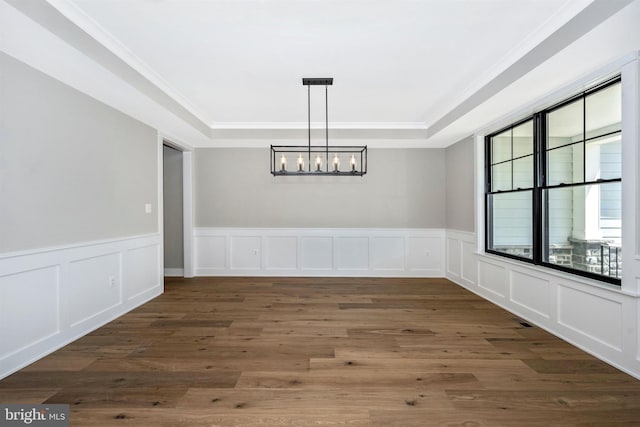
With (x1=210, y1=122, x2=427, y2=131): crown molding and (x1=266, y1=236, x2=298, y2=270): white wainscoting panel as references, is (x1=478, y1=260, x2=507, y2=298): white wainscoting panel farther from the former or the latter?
(x1=266, y1=236, x2=298, y2=270): white wainscoting panel

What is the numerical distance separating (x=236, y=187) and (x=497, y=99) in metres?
4.23

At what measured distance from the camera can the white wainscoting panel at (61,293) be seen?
7.63 ft

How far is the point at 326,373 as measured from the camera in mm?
2334

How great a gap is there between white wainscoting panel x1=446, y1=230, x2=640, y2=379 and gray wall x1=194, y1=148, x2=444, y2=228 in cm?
157

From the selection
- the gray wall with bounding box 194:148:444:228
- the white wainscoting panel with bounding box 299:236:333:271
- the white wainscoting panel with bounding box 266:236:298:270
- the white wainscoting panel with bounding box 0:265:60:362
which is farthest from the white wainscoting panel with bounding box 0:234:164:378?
the white wainscoting panel with bounding box 299:236:333:271

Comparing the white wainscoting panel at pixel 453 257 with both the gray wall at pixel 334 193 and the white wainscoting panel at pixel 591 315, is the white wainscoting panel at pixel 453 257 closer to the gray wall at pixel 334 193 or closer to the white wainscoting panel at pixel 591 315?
the gray wall at pixel 334 193

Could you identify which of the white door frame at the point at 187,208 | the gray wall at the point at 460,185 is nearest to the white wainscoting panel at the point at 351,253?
the gray wall at the point at 460,185

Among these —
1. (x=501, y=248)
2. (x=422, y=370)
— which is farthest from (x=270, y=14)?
(x=501, y=248)

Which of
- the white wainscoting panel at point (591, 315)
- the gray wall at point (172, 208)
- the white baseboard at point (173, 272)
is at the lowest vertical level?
the white baseboard at point (173, 272)

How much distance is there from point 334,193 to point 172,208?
2970 mm

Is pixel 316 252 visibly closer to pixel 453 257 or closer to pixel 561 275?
pixel 453 257

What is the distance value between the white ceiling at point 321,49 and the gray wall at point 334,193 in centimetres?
149

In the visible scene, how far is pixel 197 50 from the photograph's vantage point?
2803mm

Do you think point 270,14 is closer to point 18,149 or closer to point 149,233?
point 18,149
